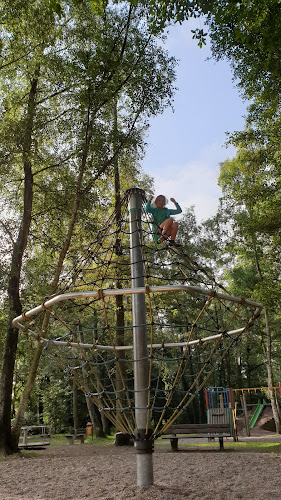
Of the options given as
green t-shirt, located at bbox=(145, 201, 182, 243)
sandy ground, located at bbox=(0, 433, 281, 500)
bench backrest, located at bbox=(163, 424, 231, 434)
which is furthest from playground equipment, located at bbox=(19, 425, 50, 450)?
green t-shirt, located at bbox=(145, 201, 182, 243)

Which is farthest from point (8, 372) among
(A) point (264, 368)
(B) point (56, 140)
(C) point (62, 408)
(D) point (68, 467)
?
(A) point (264, 368)

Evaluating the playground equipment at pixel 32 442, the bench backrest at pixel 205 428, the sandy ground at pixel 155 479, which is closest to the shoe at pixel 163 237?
the sandy ground at pixel 155 479

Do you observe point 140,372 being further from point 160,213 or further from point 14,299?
point 14,299

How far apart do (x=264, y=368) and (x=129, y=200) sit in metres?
22.9

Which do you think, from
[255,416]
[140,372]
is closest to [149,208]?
[140,372]

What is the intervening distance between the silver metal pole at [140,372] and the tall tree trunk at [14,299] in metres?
A: 4.81

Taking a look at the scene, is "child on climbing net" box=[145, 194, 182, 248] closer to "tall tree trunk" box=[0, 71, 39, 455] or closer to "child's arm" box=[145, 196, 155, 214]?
"child's arm" box=[145, 196, 155, 214]

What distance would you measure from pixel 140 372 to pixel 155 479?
137 cm

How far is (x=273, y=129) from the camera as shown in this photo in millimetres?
7863

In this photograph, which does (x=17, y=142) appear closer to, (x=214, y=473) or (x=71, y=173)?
(x=71, y=173)

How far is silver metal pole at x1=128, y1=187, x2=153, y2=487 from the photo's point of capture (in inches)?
145

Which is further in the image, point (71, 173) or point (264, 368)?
point (264, 368)

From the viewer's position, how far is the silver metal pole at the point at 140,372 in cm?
368

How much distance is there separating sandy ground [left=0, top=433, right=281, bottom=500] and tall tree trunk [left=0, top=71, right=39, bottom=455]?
1.51m
